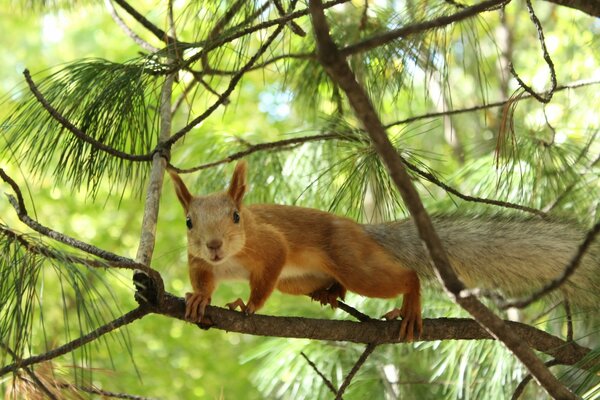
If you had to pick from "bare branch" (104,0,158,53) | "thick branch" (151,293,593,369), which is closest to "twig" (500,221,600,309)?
"thick branch" (151,293,593,369)

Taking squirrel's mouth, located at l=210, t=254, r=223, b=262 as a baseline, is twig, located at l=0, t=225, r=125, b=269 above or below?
below

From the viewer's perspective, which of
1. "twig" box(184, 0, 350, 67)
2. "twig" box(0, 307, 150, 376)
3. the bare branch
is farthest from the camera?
the bare branch

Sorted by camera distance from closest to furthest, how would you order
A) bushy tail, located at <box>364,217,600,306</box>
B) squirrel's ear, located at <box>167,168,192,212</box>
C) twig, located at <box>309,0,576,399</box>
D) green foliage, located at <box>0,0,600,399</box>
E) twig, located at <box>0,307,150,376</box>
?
twig, located at <box>309,0,576,399</box> → twig, located at <box>0,307,150,376</box> → green foliage, located at <box>0,0,600,399</box> → bushy tail, located at <box>364,217,600,306</box> → squirrel's ear, located at <box>167,168,192,212</box>

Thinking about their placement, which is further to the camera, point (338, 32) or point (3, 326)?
point (338, 32)

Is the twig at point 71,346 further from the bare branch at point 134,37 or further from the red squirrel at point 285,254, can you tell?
the bare branch at point 134,37

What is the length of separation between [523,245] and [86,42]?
15.5 ft

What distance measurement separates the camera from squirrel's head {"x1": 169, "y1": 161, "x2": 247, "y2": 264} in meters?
1.70

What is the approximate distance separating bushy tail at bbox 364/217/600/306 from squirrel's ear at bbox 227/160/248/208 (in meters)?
0.32

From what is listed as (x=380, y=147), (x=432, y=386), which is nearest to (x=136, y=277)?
(x=380, y=147)

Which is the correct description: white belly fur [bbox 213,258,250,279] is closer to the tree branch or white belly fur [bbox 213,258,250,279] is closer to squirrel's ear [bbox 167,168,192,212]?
squirrel's ear [bbox 167,168,192,212]

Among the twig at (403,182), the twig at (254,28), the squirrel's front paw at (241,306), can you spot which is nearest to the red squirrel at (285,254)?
the squirrel's front paw at (241,306)

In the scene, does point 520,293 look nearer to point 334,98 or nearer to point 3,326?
point 334,98

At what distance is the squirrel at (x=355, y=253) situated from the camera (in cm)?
175

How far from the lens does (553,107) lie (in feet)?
14.7
